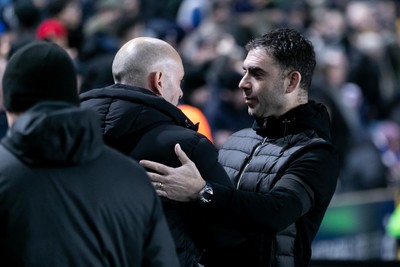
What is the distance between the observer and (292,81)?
435cm

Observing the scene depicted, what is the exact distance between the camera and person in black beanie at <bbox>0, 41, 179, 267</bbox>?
288 centimetres

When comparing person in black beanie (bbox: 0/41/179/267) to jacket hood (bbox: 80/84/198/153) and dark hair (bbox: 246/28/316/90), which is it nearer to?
jacket hood (bbox: 80/84/198/153)

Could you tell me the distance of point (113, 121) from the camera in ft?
12.1

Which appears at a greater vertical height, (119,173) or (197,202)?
(119,173)

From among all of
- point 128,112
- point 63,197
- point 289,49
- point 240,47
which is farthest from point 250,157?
point 240,47

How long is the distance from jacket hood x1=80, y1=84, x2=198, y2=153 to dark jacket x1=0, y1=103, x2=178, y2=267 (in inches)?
26.5

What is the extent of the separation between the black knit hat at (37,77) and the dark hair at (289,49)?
149 cm

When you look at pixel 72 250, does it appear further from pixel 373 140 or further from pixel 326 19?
pixel 326 19

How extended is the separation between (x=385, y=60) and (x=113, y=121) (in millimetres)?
10931

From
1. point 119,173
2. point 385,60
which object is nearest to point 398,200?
point 385,60

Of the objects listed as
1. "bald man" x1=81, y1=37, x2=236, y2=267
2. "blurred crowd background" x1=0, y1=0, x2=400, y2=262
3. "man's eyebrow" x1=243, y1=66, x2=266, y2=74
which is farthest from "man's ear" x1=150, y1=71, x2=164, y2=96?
"blurred crowd background" x1=0, y1=0, x2=400, y2=262

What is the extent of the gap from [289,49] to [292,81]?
0.46 ft

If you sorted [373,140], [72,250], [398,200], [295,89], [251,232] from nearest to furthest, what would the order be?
1. [72,250]
2. [251,232]
3. [295,89]
4. [398,200]
5. [373,140]

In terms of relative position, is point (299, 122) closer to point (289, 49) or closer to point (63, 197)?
point (289, 49)
